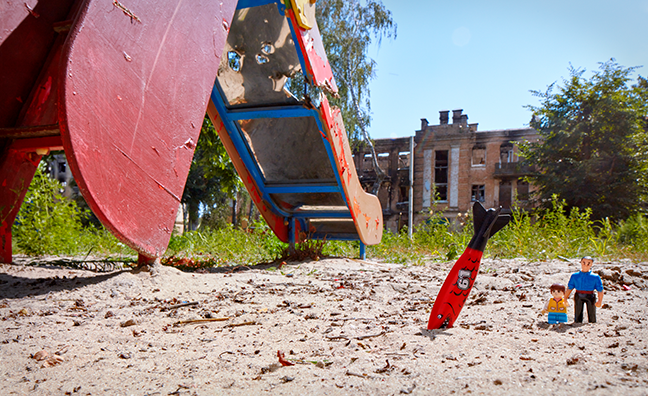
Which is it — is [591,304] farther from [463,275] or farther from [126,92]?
[126,92]

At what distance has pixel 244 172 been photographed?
15.1ft

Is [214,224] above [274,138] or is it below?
below

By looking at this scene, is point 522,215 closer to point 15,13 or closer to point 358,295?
point 358,295

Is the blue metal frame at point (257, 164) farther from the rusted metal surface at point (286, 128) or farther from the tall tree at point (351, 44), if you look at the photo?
the tall tree at point (351, 44)

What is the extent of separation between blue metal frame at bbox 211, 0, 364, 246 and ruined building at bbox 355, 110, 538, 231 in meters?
15.8

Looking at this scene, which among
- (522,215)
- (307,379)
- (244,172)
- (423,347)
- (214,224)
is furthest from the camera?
(214,224)

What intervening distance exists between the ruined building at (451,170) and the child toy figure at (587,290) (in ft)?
62.1

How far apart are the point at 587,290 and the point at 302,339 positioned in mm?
1309

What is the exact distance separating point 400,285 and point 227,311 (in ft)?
4.43

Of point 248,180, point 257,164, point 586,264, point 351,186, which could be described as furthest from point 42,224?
point 586,264

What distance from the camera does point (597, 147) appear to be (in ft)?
42.2

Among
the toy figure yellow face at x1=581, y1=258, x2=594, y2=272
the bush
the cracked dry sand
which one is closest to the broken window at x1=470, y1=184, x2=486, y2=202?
the cracked dry sand

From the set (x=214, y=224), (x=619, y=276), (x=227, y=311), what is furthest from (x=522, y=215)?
(x=214, y=224)

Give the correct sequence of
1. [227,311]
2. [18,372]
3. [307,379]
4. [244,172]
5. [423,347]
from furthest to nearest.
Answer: [244,172] < [227,311] < [423,347] < [18,372] < [307,379]
